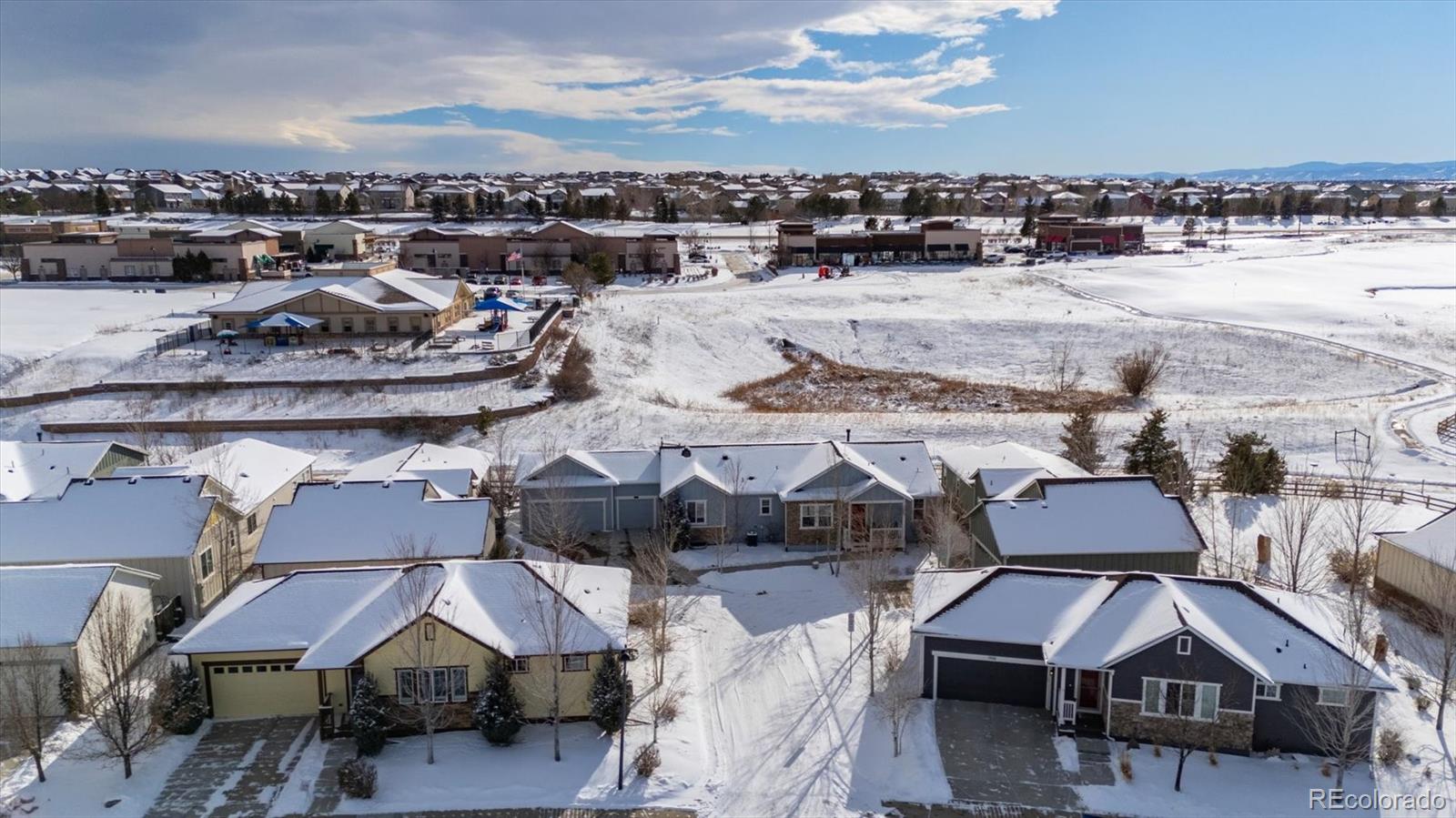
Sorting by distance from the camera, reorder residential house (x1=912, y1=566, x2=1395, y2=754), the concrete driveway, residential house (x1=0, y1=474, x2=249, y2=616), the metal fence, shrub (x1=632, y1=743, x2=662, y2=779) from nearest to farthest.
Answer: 1. the concrete driveway
2. shrub (x1=632, y1=743, x2=662, y2=779)
3. residential house (x1=912, y1=566, x2=1395, y2=754)
4. residential house (x1=0, y1=474, x2=249, y2=616)
5. the metal fence

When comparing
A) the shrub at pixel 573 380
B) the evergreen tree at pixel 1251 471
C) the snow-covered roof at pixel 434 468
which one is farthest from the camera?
the shrub at pixel 573 380

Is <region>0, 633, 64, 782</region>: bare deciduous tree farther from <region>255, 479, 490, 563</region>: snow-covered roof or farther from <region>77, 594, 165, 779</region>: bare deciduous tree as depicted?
<region>255, 479, 490, 563</region>: snow-covered roof

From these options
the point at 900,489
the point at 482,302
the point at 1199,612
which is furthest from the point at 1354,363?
the point at 482,302

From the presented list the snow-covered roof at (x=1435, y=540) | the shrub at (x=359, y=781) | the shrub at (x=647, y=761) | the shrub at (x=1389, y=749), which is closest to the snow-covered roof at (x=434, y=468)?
the shrub at (x=359, y=781)

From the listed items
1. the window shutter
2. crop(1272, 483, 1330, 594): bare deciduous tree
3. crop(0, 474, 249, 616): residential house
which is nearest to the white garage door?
crop(0, 474, 249, 616): residential house

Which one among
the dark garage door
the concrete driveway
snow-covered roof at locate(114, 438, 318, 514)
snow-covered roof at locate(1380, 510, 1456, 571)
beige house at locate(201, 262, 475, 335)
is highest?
beige house at locate(201, 262, 475, 335)

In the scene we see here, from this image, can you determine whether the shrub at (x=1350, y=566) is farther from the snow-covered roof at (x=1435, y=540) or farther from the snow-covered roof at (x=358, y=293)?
the snow-covered roof at (x=358, y=293)
